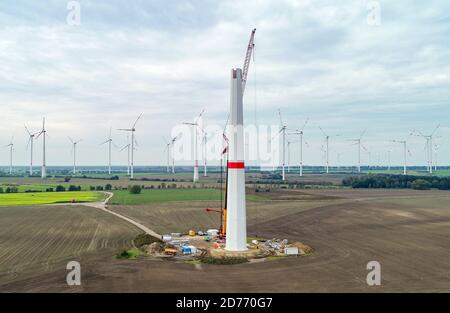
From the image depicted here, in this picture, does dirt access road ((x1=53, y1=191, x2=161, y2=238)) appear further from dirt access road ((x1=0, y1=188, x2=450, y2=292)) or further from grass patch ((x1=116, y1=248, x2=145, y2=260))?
dirt access road ((x1=0, y1=188, x2=450, y2=292))

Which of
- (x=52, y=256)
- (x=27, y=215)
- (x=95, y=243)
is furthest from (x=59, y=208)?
(x=52, y=256)

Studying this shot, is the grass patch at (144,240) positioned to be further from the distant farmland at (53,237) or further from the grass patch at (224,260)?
the grass patch at (224,260)

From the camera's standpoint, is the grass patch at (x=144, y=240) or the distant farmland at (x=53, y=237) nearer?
the distant farmland at (x=53, y=237)

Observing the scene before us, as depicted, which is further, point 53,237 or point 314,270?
point 53,237

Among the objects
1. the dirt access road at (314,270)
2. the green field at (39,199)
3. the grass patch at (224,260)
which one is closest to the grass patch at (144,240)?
the dirt access road at (314,270)

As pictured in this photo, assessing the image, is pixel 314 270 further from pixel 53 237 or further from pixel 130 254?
pixel 53 237

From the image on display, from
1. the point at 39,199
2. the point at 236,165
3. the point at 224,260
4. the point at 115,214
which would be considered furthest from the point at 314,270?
the point at 39,199

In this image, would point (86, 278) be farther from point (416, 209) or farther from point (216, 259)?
point (416, 209)
